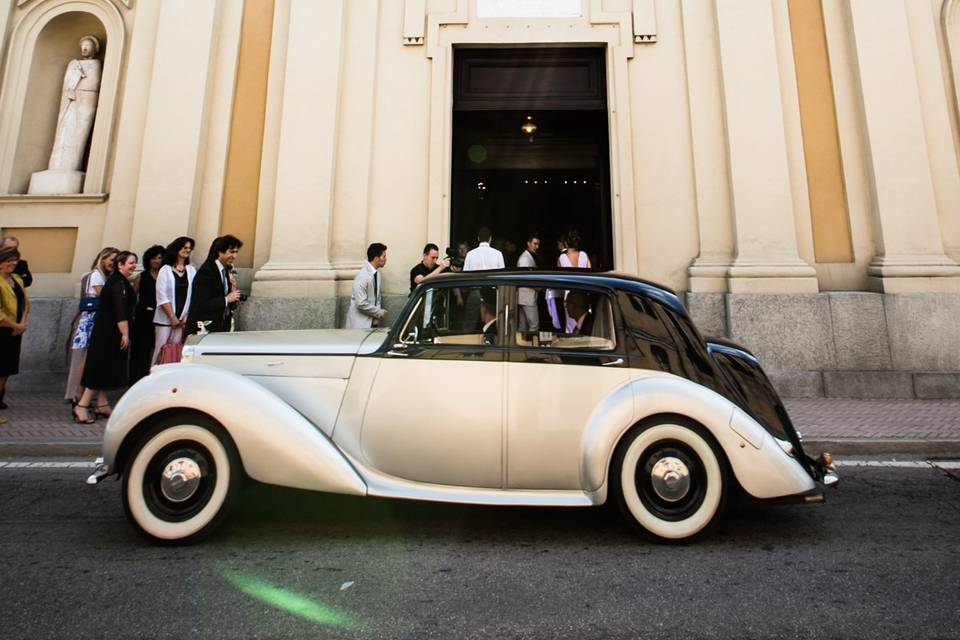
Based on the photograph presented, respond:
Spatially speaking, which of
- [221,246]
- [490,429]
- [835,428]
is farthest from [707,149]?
[221,246]

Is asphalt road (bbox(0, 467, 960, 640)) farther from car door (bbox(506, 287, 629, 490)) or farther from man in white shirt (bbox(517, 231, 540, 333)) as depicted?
man in white shirt (bbox(517, 231, 540, 333))

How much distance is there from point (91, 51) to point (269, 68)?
338 centimetres

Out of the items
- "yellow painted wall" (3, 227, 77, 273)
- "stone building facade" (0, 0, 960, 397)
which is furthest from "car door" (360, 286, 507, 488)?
"yellow painted wall" (3, 227, 77, 273)

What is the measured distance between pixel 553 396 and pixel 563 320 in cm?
47

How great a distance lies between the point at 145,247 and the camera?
7113 millimetres

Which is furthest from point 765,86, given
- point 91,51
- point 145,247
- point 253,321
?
point 91,51

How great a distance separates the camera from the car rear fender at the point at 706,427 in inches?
98.6

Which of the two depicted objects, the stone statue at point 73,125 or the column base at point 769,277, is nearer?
the column base at point 769,277

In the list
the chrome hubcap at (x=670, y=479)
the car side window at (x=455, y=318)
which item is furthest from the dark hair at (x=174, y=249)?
the chrome hubcap at (x=670, y=479)

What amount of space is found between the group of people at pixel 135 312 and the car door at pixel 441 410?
10.6ft

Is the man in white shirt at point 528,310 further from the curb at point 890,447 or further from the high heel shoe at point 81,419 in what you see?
the high heel shoe at point 81,419

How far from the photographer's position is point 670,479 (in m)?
2.56

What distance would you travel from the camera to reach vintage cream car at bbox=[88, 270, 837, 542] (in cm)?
253

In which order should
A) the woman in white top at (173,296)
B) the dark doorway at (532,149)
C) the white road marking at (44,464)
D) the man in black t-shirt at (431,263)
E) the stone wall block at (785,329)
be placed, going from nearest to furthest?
the white road marking at (44,464) → the woman in white top at (173,296) → the man in black t-shirt at (431,263) → the stone wall block at (785,329) → the dark doorway at (532,149)
